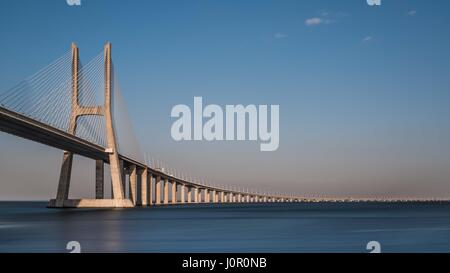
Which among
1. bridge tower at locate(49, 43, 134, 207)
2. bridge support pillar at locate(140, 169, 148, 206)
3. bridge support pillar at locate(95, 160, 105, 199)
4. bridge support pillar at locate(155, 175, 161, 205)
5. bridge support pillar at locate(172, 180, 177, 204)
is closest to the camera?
bridge tower at locate(49, 43, 134, 207)

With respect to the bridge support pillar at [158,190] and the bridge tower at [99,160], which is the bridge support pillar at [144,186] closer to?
the bridge support pillar at [158,190]

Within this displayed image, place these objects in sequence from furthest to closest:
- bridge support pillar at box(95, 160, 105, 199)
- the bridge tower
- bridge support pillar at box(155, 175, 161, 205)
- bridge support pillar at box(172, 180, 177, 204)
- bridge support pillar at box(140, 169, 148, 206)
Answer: bridge support pillar at box(172, 180, 177, 204) → bridge support pillar at box(155, 175, 161, 205) → bridge support pillar at box(140, 169, 148, 206) → bridge support pillar at box(95, 160, 105, 199) → the bridge tower

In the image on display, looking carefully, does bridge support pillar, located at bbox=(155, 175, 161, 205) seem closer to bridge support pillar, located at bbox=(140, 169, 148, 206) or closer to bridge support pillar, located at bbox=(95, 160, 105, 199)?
bridge support pillar, located at bbox=(140, 169, 148, 206)

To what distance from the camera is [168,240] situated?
39.7 metres

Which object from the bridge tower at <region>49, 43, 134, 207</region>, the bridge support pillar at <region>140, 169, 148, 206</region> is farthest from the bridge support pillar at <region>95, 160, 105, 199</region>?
the bridge support pillar at <region>140, 169, 148, 206</region>

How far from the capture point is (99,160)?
94250mm

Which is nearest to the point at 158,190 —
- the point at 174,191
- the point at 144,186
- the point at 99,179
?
the point at 174,191

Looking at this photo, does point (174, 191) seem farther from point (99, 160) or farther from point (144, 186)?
point (99, 160)

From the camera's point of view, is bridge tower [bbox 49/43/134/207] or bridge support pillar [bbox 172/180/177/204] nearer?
bridge tower [bbox 49/43/134/207]

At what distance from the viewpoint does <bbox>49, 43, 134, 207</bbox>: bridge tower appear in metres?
89.1

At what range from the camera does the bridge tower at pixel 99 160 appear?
89125 mm
